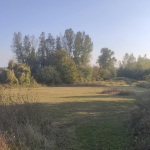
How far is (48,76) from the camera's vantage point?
36.8m

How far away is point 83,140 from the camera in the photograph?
17.5ft

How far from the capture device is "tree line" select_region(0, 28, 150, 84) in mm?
35406

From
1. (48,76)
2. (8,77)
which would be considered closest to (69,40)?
(48,76)

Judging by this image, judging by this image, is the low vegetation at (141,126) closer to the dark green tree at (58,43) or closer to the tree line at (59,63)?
the tree line at (59,63)

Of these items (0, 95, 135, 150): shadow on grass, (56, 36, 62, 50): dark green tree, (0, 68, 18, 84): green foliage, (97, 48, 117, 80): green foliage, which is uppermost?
(56, 36, 62, 50): dark green tree

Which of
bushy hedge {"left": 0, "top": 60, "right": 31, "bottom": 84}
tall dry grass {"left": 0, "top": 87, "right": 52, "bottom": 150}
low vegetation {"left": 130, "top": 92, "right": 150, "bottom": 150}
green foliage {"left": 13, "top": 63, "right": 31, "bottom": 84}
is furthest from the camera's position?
green foliage {"left": 13, "top": 63, "right": 31, "bottom": 84}

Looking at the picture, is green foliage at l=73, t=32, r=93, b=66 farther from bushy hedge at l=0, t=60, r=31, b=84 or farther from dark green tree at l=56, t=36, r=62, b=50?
bushy hedge at l=0, t=60, r=31, b=84

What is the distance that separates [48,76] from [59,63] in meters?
5.32

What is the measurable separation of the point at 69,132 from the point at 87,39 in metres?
45.9

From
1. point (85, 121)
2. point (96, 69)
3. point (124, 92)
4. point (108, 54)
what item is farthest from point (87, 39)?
point (85, 121)

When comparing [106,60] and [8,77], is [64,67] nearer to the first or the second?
[8,77]

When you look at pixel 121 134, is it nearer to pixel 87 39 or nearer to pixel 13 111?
pixel 13 111

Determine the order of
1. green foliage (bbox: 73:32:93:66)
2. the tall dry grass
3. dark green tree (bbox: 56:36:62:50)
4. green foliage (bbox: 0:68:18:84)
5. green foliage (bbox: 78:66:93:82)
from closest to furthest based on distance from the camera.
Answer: the tall dry grass, green foliage (bbox: 0:68:18:84), green foliage (bbox: 78:66:93:82), green foliage (bbox: 73:32:93:66), dark green tree (bbox: 56:36:62:50)

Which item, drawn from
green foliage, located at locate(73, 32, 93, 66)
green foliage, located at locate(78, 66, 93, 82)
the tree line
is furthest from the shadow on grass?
green foliage, located at locate(73, 32, 93, 66)
